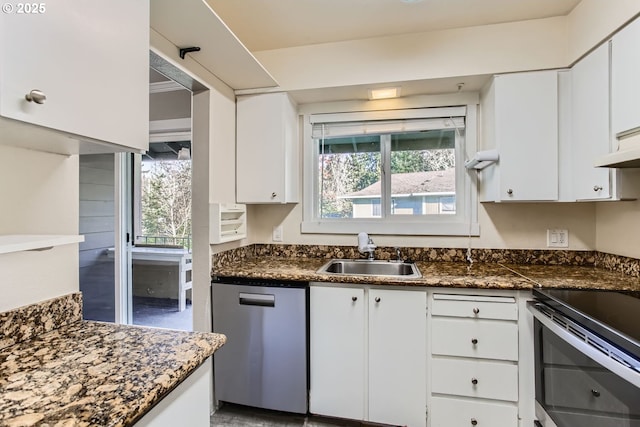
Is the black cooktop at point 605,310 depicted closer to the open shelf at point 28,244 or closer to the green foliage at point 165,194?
the open shelf at point 28,244

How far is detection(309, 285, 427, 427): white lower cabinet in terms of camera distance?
166 centimetres

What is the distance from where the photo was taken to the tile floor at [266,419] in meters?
1.79

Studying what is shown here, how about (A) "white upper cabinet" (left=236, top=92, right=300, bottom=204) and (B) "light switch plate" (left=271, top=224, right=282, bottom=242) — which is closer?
(A) "white upper cabinet" (left=236, top=92, right=300, bottom=204)

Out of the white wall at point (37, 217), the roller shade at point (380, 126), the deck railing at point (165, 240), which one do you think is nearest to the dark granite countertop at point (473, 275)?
the white wall at point (37, 217)

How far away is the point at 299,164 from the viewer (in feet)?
8.06

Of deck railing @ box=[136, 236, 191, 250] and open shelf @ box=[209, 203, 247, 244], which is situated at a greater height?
open shelf @ box=[209, 203, 247, 244]

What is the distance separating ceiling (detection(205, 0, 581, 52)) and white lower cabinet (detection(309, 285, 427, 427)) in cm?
160

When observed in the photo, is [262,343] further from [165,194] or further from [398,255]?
[165,194]

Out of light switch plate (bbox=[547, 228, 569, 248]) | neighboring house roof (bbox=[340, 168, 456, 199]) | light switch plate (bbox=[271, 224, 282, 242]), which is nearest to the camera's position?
light switch plate (bbox=[547, 228, 569, 248])

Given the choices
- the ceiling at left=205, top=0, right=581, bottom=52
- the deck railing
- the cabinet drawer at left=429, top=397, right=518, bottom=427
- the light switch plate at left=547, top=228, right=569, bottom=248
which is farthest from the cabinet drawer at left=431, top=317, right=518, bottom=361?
the deck railing

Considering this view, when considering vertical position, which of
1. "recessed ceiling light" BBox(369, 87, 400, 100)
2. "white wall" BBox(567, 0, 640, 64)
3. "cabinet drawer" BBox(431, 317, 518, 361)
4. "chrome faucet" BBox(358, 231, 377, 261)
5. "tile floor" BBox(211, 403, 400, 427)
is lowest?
"tile floor" BBox(211, 403, 400, 427)

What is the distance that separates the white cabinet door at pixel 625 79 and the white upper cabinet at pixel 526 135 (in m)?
0.33

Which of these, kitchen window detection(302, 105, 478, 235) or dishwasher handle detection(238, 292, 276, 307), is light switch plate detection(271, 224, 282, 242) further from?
dishwasher handle detection(238, 292, 276, 307)

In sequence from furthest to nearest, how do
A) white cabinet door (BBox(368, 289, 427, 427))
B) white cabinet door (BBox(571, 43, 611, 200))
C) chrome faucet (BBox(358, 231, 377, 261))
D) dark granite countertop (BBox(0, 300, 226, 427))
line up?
1. chrome faucet (BBox(358, 231, 377, 261))
2. white cabinet door (BBox(368, 289, 427, 427))
3. white cabinet door (BBox(571, 43, 611, 200))
4. dark granite countertop (BBox(0, 300, 226, 427))
